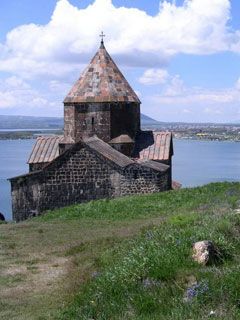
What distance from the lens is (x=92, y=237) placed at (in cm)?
1191

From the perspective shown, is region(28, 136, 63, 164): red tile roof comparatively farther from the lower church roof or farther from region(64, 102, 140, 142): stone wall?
region(64, 102, 140, 142): stone wall

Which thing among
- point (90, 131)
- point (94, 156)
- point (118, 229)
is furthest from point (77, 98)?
point (118, 229)

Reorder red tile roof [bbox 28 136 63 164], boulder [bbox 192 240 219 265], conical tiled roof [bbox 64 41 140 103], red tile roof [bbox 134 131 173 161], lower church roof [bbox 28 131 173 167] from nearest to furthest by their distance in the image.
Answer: boulder [bbox 192 240 219 265] < lower church roof [bbox 28 131 173 167] < conical tiled roof [bbox 64 41 140 103] < red tile roof [bbox 134 131 173 161] < red tile roof [bbox 28 136 63 164]

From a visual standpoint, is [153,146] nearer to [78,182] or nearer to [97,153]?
[97,153]

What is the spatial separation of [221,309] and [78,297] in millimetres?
2009

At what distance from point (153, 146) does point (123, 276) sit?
1492 centimetres

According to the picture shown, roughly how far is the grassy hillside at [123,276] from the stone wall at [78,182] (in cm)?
643

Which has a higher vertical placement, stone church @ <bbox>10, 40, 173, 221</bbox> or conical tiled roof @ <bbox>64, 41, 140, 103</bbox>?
conical tiled roof @ <bbox>64, 41, 140, 103</bbox>

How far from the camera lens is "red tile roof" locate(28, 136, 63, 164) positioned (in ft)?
70.2

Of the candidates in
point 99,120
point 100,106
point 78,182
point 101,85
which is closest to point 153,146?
point 99,120

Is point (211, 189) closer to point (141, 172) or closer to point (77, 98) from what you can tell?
point (141, 172)

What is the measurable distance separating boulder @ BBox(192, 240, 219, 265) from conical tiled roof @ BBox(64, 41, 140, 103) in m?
13.8

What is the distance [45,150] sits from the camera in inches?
859

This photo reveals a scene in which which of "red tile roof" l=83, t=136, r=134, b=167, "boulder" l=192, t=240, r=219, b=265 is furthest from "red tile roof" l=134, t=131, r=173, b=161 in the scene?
"boulder" l=192, t=240, r=219, b=265
